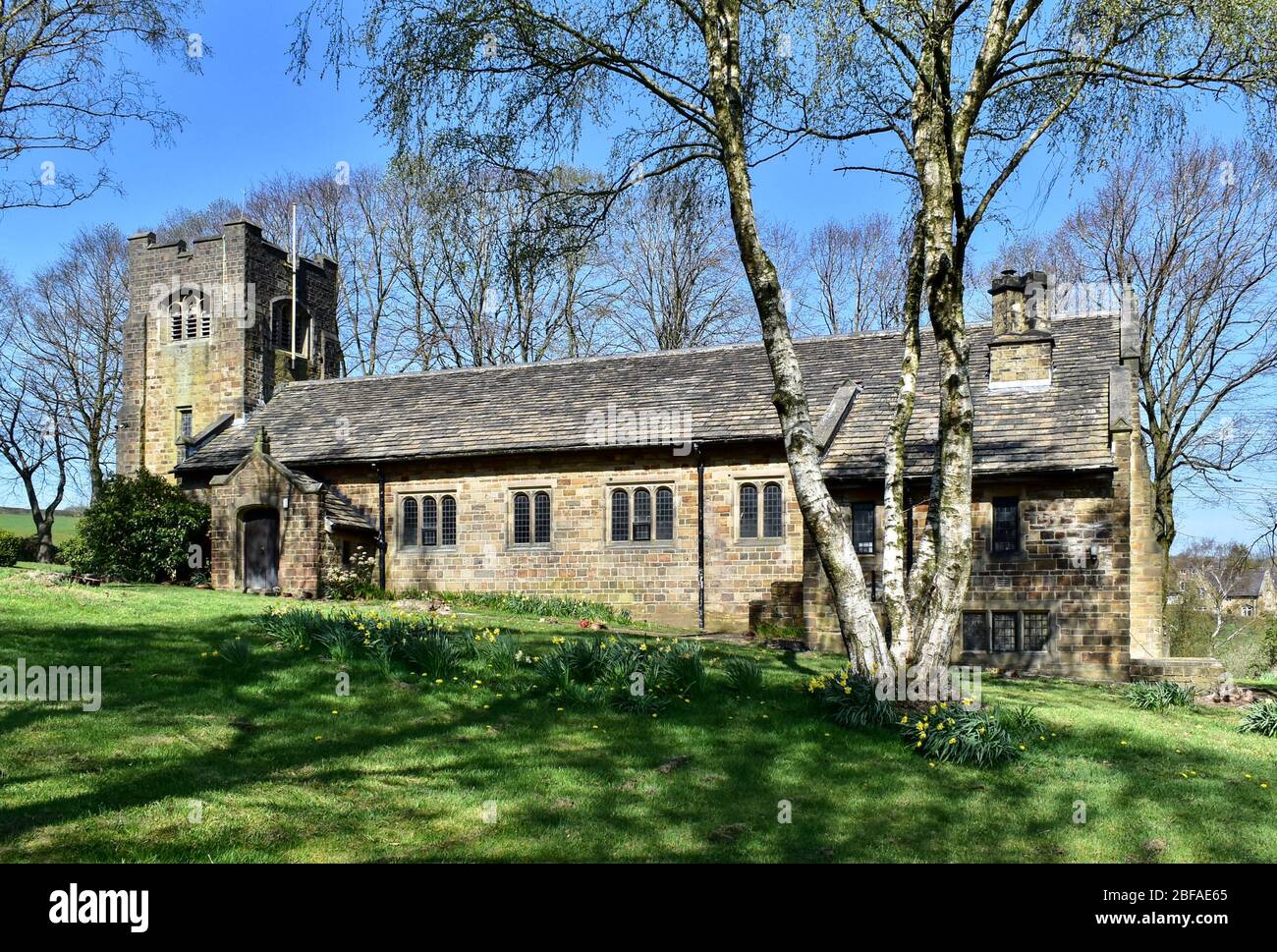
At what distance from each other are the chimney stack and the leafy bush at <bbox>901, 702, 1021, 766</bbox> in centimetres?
1332

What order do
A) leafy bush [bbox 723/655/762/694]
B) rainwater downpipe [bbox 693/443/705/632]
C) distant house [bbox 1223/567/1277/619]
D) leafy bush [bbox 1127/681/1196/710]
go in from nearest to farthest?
leafy bush [bbox 723/655/762/694]
leafy bush [bbox 1127/681/1196/710]
rainwater downpipe [bbox 693/443/705/632]
distant house [bbox 1223/567/1277/619]

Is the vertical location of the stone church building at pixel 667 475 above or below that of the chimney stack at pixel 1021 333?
below

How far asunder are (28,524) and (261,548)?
145 ft

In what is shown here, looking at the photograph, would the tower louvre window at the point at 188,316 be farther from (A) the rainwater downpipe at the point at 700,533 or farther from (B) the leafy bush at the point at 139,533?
(A) the rainwater downpipe at the point at 700,533

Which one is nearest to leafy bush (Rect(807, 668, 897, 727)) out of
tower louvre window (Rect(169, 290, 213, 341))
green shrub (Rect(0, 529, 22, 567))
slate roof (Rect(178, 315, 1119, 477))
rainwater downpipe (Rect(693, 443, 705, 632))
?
slate roof (Rect(178, 315, 1119, 477))

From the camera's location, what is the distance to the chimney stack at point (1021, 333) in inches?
872

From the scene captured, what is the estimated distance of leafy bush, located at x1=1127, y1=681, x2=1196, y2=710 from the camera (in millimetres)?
14633

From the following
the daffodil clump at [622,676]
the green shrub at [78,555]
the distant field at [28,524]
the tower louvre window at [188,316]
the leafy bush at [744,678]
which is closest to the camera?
the daffodil clump at [622,676]

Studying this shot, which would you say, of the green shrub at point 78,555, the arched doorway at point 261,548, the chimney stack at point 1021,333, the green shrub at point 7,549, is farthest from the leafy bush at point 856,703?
the green shrub at point 7,549

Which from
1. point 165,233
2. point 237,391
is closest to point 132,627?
point 237,391

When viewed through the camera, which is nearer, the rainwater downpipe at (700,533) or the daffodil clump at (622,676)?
the daffodil clump at (622,676)

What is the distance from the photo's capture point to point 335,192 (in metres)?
47.6

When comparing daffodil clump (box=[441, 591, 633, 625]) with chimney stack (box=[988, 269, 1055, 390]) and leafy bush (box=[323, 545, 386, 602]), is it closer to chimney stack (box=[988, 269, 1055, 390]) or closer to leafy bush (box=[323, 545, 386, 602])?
leafy bush (box=[323, 545, 386, 602])

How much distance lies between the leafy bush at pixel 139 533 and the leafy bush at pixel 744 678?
19.3 m
